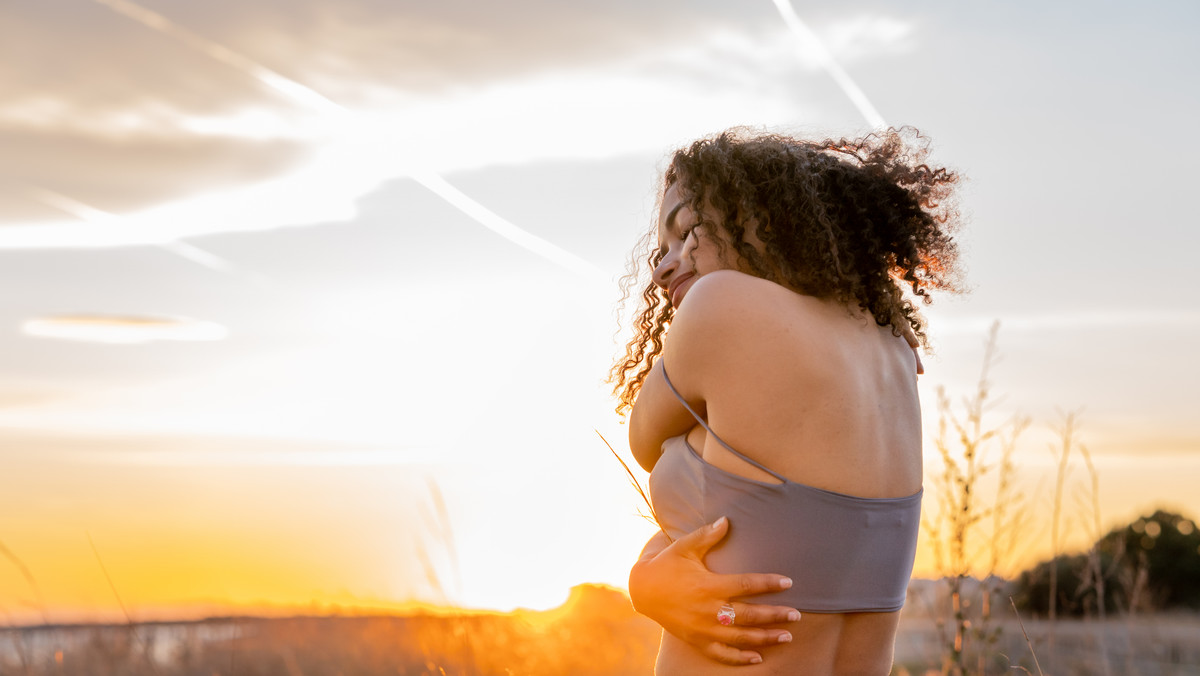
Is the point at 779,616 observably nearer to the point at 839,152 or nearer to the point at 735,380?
the point at 735,380

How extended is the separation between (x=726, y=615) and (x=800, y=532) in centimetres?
23

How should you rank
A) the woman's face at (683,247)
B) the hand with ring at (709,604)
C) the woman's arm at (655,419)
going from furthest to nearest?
the woman's face at (683,247) < the woman's arm at (655,419) < the hand with ring at (709,604)

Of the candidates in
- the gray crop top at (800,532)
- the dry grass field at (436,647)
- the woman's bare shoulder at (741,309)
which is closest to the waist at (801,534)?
the gray crop top at (800,532)

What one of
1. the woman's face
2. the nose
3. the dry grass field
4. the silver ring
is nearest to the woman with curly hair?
the silver ring

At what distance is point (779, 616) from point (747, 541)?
164mm

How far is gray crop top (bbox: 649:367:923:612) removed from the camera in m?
1.92

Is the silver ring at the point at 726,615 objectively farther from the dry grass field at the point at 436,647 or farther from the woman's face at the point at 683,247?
the dry grass field at the point at 436,647

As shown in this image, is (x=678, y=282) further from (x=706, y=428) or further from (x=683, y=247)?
(x=706, y=428)

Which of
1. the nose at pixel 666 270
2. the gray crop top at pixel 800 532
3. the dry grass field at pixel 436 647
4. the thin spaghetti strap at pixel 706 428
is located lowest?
the dry grass field at pixel 436 647

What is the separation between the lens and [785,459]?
192 centimetres

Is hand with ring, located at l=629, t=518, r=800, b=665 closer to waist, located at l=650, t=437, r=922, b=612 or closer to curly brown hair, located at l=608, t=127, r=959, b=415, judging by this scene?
waist, located at l=650, t=437, r=922, b=612

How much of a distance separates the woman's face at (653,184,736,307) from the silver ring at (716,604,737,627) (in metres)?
0.82

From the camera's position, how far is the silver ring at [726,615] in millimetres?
1905

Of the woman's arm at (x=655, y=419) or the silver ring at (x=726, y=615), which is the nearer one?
the silver ring at (x=726, y=615)
